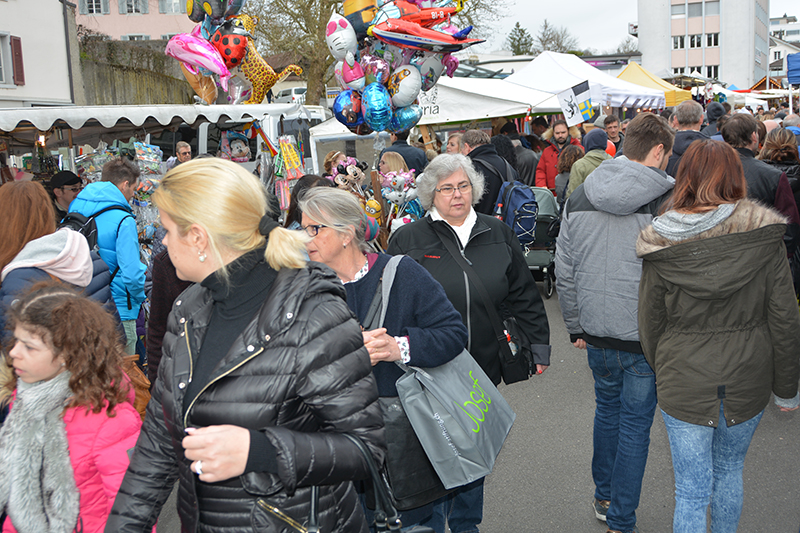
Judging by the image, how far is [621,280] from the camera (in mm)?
3209

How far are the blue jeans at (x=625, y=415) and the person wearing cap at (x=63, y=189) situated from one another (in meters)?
5.11

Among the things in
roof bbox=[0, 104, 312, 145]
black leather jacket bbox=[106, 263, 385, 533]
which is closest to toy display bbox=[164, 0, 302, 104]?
roof bbox=[0, 104, 312, 145]

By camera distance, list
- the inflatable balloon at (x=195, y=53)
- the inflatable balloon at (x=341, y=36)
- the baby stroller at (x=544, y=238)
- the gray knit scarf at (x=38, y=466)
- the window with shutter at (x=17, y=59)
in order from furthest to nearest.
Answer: the window with shutter at (x=17, y=59)
the baby stroller at (x=544, y=238)
the inflatable balloon at (x=195, y=53)
the inflatable balloon at (x=341, y=36)
the gray knit scarf at (x=38, y=466)

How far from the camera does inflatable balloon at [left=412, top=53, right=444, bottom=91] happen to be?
6923mm

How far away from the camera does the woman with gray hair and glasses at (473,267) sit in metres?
3.12

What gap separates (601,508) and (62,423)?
8.97 ft

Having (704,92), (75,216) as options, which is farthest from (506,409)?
(704,92)

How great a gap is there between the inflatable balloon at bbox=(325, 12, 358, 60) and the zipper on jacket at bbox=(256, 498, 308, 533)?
5640mm

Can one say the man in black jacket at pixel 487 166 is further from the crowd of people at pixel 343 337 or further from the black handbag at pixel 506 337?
the black handbag at pixel 506 337

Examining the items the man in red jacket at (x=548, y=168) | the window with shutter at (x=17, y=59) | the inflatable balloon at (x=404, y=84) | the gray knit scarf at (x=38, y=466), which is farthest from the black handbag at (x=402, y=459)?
the window with shutter at (x=17, y=59)

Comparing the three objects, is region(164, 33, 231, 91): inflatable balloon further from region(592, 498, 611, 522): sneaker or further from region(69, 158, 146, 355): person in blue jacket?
region(592, 498, 611, 522): sneaker

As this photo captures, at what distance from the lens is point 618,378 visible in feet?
11.0

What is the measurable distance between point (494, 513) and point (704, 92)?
76.5ft

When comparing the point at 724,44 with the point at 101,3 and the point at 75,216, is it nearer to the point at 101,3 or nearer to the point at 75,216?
the point at 101,3
